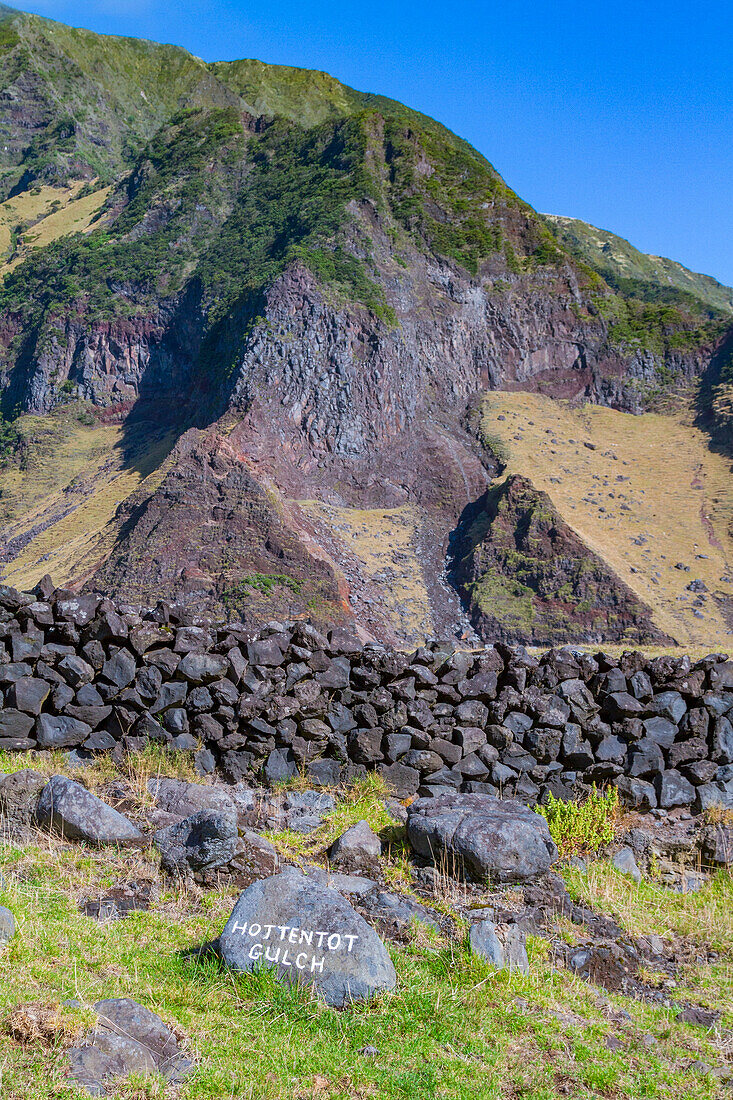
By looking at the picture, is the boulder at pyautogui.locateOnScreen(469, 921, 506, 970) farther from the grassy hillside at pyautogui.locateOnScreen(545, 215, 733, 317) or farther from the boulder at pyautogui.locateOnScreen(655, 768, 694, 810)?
the grassy hillside at pyautogui.locateOnScreen(545, 215, 733, 317)

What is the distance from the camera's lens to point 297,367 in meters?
56.9

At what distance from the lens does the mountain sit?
149ft

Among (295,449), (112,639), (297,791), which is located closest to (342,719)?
(297,791)

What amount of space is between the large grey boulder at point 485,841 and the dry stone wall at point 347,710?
5.89ft

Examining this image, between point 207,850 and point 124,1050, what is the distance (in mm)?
2184

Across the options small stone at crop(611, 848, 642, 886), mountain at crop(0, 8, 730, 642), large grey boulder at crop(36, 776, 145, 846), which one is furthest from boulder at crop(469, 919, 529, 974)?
mountain at crop(0, 8, 730, 642)

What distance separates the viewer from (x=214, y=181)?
83562 mm

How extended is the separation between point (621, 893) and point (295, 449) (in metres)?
50.1

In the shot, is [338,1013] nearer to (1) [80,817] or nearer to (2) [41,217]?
(1) [80,817]

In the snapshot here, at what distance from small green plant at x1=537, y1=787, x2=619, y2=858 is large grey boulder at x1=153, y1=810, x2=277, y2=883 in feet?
9.23

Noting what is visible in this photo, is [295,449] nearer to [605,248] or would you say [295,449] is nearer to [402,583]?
[402,583]

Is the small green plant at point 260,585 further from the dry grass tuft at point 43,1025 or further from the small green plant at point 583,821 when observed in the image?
the dry grass tuft at point 43,1025

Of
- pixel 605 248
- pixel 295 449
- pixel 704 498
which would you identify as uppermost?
pixel 605 248

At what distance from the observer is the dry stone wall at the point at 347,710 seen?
8133 mm
